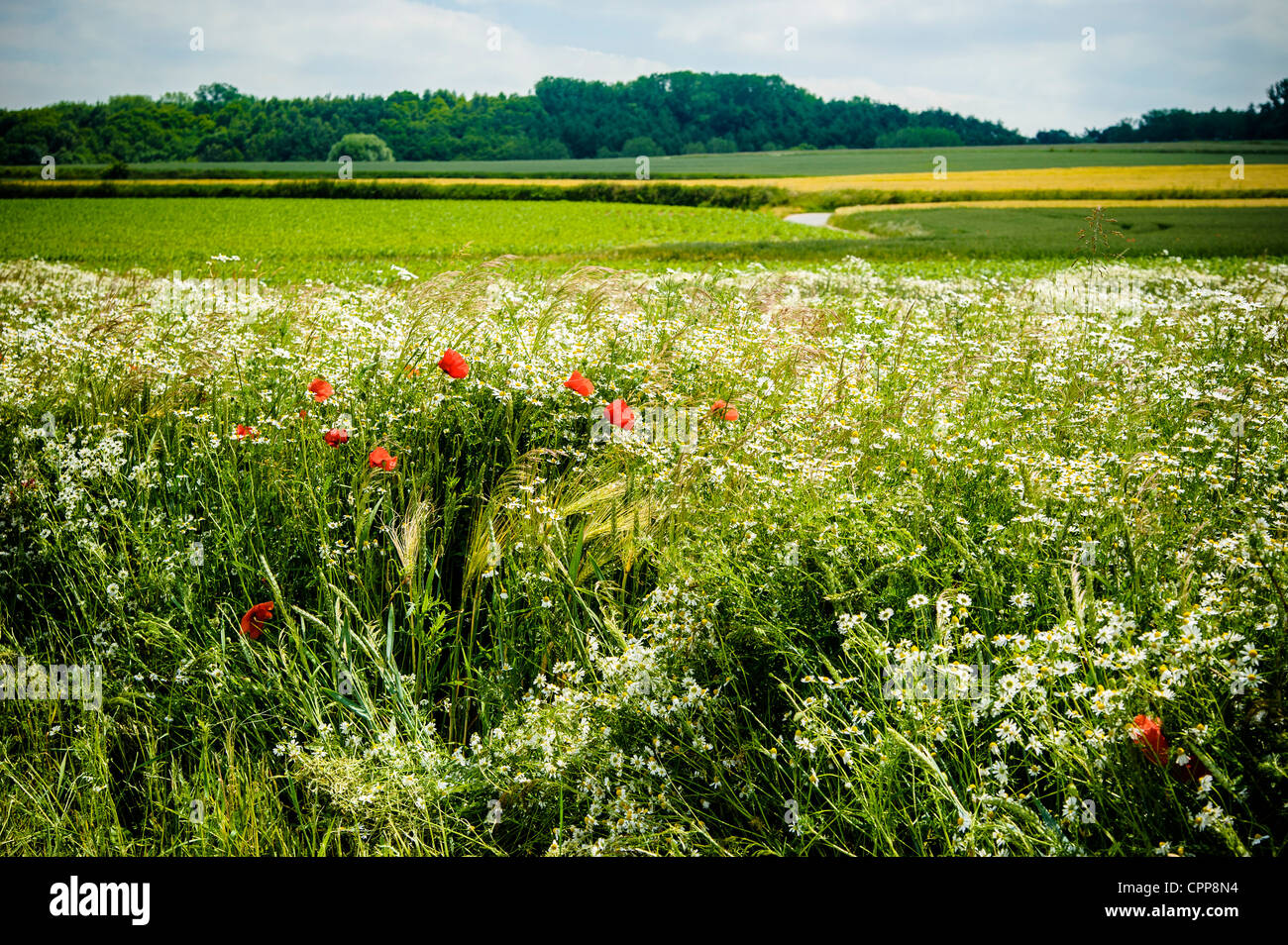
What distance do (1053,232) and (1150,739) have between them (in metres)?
31.2

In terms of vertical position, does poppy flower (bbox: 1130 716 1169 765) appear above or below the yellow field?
below

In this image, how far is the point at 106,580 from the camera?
3293 mm

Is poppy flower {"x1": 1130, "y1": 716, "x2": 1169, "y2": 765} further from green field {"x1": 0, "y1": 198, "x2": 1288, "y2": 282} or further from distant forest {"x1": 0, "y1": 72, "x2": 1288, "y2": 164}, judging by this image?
distant forest {"x1": 0, "y1": 72, "x2": 1288, "y2": 164}

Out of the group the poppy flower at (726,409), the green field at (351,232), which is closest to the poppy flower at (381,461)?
the poppy flower at (726,409)

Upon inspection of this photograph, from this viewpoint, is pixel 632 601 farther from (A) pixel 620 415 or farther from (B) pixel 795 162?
(B) pixel 795 162

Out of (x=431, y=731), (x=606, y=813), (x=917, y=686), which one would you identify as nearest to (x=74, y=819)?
(x=431, y=731)

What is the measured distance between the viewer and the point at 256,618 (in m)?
2.89

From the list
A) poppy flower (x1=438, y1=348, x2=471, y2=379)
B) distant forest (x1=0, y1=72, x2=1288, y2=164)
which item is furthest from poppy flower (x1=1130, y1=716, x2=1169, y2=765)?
distant forest (x1=0, y1=72, x2=1288, y2=164)

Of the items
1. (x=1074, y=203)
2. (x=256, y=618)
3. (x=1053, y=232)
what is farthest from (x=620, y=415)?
(x=1074, y=203)

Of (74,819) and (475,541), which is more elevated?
(475,541)

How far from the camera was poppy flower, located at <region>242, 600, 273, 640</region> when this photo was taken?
9.19ft
